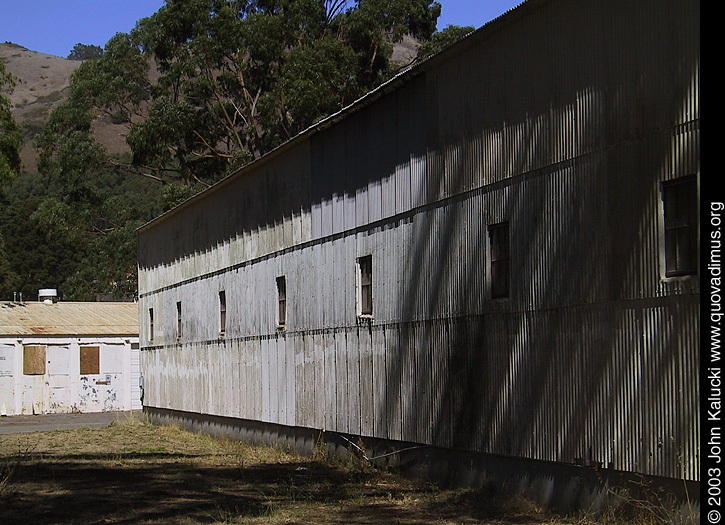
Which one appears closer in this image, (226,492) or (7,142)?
(226,492)

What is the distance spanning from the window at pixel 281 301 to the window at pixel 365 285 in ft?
12.9

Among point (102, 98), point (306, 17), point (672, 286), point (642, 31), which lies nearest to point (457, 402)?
point (672, 286)

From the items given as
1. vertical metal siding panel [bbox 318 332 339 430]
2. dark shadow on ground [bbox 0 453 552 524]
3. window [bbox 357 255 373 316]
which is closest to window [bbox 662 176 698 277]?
dark shadow on ground [bbox 0 453 552 524]

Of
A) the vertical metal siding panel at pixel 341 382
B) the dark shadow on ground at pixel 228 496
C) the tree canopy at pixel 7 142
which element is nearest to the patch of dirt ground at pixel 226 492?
the dark shadow on ground at pixel 228 496

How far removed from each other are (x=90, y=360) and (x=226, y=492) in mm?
28159

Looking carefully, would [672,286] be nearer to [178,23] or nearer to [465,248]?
[465,248]

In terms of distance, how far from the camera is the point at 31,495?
14555 millimetres

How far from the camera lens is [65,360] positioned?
4069cm

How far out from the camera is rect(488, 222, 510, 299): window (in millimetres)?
12680

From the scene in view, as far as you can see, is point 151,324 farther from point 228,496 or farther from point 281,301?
point 228,496

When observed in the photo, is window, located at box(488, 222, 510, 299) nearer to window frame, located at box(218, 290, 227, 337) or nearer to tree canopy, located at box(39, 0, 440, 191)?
window frame, located at box(218, 290, 227, 337)

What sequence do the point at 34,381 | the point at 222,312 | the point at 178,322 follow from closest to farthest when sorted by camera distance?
the point at 222,312 → the point at 178,322 → the point at 34,381

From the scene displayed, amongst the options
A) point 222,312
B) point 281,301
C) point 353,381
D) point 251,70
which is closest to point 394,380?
point 353,381

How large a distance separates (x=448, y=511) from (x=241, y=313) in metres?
11.9
